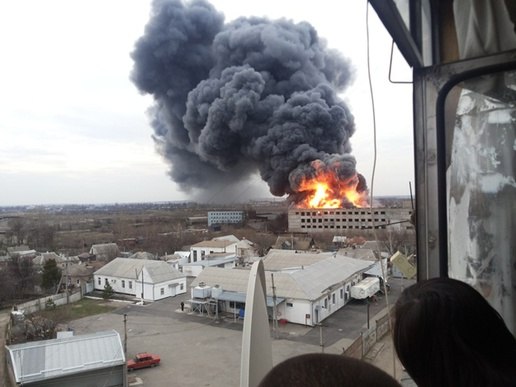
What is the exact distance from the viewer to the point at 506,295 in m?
1.05

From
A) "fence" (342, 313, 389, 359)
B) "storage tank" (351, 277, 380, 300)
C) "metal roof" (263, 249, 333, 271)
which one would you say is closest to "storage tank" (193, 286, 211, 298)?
"metal roof" (263, 249, 333, 271)

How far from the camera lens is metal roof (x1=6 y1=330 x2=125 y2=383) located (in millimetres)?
6508

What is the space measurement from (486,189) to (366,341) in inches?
306

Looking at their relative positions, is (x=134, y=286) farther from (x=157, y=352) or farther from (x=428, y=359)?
(x=428, y=359)

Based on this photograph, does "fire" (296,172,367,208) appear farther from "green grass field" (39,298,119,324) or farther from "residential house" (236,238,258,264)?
"green grass field" (39,298,119,324)

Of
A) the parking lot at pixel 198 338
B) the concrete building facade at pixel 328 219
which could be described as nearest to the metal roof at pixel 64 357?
the parking lot at pixel 198 338

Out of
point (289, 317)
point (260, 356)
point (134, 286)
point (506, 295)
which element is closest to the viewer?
point (506, 295)

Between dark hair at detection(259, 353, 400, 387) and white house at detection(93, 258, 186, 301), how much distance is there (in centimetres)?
1346

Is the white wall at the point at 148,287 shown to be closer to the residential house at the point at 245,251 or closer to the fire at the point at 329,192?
the residential house at the point at 245,251

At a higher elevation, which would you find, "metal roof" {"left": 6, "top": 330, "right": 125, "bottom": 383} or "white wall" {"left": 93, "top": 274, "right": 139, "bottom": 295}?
"metal roof" {"left": 6, "top": 330, "right": 125, "bottom": 383}

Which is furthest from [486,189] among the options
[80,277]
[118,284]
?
[80,277]

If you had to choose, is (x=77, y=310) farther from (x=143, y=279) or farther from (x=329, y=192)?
(x=329, y=192)

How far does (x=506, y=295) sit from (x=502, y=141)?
41cm

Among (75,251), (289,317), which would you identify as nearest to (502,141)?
(289,317)
